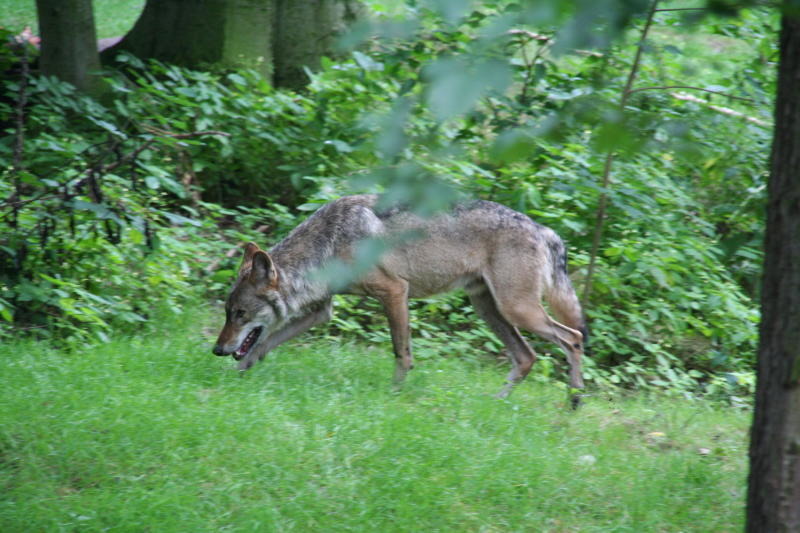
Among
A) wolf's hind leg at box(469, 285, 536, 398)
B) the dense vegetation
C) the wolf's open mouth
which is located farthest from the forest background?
the wolf's open mouth

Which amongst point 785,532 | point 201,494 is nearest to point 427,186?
point 785,532

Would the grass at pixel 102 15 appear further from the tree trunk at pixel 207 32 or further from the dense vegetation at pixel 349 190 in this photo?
the dense vegetation at pixel 349 190

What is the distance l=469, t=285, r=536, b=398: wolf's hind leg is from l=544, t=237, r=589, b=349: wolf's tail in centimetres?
41

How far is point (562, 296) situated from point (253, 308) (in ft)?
8.94

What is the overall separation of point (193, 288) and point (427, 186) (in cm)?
673

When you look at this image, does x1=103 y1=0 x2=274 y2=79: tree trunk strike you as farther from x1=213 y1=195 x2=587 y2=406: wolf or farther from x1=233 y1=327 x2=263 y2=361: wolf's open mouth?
x1=233 y1=327 x2=263 y2=361: wolf's open mouth

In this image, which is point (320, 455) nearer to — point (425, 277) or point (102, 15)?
point (425, 277)

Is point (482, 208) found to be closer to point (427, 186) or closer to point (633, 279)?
point (633, 279)

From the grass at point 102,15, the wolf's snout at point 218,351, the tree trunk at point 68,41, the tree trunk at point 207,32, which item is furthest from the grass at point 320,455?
the grass at point 102,15

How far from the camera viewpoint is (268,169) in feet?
35.1

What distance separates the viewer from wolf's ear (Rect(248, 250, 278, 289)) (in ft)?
23.5

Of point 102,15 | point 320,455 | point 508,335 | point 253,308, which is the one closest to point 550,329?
point 508,335

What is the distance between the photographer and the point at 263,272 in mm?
7227

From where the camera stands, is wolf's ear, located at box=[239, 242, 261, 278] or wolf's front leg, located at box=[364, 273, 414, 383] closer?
wolf's front leg, located at box=[364, 273, 414, 383]
